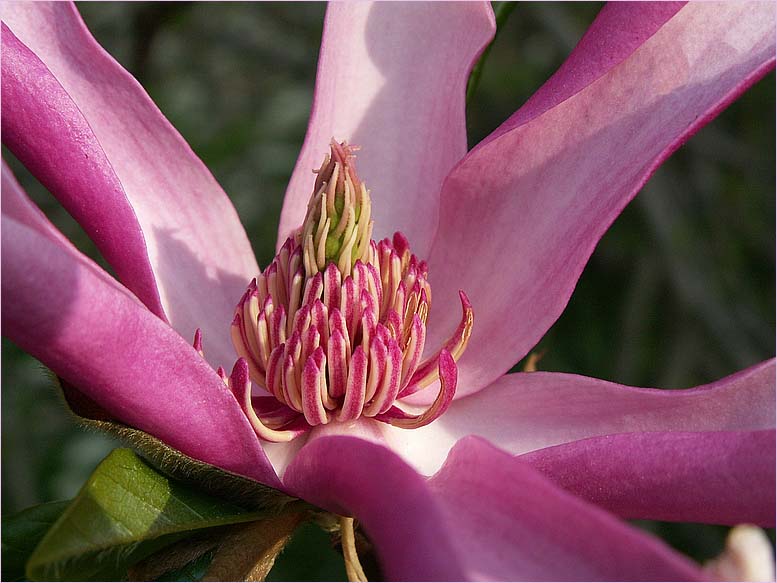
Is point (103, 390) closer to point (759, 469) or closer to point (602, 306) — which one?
point (759, 469)

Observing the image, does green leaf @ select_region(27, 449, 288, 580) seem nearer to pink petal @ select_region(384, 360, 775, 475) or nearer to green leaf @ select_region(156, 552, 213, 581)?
green leaf @ select_region(156, 552, 213, 581)

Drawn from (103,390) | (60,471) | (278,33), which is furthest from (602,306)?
(103,390)

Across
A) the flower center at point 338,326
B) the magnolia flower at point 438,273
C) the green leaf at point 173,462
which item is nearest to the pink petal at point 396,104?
the magnolia flower at point 438,273

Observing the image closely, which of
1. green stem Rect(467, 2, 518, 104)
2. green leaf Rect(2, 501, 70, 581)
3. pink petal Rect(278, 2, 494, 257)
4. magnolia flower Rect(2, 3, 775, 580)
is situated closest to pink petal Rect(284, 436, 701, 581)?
magnolia flower Rect(2, 3, 775, 580)

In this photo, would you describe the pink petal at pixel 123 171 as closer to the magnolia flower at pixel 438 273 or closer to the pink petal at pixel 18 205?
the magnolia flower at pixel 438 273

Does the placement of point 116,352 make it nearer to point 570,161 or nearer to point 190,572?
point 190,572

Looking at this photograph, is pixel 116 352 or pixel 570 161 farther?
pixel 570 161

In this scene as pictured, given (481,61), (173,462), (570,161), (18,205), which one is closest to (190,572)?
(173,462)

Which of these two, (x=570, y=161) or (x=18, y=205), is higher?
(x=570, y=161)
